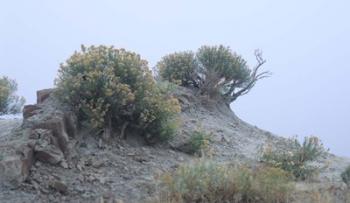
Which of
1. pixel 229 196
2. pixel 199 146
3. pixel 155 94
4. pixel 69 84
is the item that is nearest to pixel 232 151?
pixel 199 146

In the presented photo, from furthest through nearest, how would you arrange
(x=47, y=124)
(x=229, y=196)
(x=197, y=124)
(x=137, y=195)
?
1. (x=197, y=124)
2. (x=47, y=124)
3. (x=137, y=195)
4. (x=229, y=196)

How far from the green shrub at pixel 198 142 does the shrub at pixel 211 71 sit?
5065 millimetres

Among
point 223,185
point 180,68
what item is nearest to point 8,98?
point 180,68

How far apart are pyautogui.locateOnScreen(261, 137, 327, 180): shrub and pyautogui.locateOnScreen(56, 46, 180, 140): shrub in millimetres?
1884

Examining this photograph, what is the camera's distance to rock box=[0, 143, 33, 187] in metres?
7.01

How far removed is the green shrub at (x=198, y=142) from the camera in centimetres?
1024

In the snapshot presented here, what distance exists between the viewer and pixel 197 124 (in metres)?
12.5

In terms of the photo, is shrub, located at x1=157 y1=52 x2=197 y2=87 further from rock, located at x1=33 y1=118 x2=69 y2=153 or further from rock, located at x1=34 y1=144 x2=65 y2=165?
rock, located at x1=34 y1=144 x2=65 y2=165

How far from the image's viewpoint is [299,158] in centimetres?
1006

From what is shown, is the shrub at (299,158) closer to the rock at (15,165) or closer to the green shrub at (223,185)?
the green shrub at (223,185)

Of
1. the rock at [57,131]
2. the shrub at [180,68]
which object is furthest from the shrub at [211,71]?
the rock at [57,131]

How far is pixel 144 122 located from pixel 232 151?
250 centimetres

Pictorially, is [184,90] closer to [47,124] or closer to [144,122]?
[144,122]

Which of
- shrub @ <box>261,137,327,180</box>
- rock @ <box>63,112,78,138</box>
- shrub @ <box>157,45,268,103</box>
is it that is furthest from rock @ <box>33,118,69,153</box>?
shrub @ <box>157,45,268,103</box>
